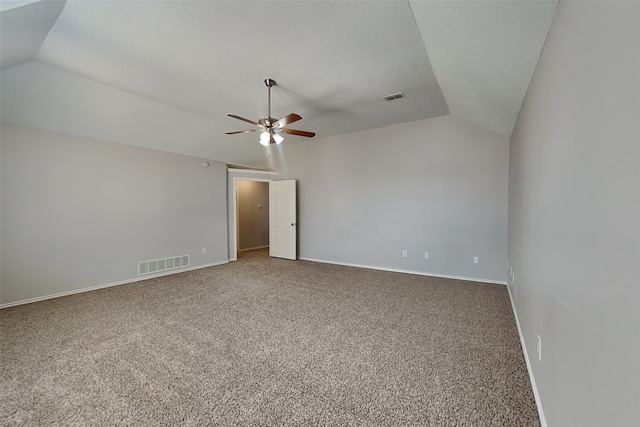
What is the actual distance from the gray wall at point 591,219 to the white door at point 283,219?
16.9 ft

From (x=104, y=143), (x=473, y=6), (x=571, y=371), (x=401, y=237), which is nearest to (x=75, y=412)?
(x=571, y=371)

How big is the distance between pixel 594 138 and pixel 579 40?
1.65ft

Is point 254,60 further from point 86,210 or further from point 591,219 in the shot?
point 86,210

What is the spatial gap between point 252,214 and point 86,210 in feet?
13.9

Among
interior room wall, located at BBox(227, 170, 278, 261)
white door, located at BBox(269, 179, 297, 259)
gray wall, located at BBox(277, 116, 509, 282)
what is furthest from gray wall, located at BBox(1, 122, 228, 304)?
gray wall, located at BBox(277, 116, 509, 282)

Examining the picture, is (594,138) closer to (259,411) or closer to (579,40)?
(579,40)

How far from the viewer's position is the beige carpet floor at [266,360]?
5.62 feet

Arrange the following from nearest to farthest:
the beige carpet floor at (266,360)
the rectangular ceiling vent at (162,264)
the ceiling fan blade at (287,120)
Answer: the beige carpet floor at (266,360) < the ceiling fan blade at (287,120) < the rectangular ceiling vent at (162,264)

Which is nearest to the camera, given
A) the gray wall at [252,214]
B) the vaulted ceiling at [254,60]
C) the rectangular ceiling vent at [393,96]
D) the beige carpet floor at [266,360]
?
the beige carpet floor at [266,360]

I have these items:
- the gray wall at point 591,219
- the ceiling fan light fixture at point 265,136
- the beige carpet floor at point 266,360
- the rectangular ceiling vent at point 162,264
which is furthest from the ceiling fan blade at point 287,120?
the rectangular ceiling vent at point 162,264

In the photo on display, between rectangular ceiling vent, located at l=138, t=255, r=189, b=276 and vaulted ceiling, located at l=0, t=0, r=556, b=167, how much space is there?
2222 millimetres

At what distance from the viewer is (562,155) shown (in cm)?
140

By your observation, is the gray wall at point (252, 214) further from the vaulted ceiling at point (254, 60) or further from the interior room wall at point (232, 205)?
the vaulted ceiling at point (254, 60)

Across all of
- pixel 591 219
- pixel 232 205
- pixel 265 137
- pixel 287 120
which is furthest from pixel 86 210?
pixel 591 219
